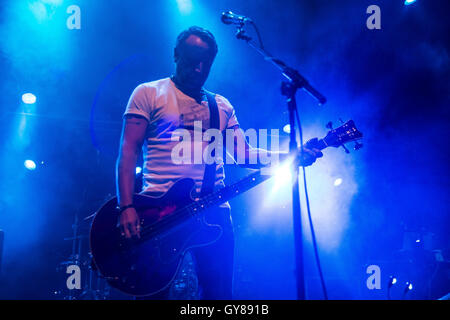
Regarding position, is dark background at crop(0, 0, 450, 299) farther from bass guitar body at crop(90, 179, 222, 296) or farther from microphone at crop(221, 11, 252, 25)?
bass guitar body at crop(90, 179, 222, 296)

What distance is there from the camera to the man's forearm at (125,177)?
2.09 meters

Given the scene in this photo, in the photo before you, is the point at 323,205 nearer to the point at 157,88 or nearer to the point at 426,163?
the point at 426,163

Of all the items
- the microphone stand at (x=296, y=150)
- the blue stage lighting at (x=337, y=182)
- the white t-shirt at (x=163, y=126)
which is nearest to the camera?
the microphone stand at (x=296, y=150)

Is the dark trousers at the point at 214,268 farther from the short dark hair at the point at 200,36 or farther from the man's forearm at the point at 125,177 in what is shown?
the short dark hair at the point at 200,36

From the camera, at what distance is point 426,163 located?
279 inches

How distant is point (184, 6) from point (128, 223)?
205 inches

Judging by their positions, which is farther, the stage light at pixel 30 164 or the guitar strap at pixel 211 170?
the stage light at pixel 30 164

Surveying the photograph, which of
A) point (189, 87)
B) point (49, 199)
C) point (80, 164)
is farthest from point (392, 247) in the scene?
point (49, 199)

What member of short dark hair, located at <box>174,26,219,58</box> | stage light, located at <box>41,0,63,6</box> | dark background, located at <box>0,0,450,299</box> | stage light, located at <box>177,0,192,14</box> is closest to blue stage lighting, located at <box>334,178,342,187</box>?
dark background, located at <box>0,0,450,299</box>

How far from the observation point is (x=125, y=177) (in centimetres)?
213

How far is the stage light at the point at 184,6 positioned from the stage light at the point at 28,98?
3407mm

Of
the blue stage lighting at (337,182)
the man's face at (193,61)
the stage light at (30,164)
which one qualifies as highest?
the stage light at (30,164)

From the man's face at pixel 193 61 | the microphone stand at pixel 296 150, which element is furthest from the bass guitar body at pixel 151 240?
the man's face at pixel 193 61

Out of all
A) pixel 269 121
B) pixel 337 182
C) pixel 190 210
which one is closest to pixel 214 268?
pixel 190 210
